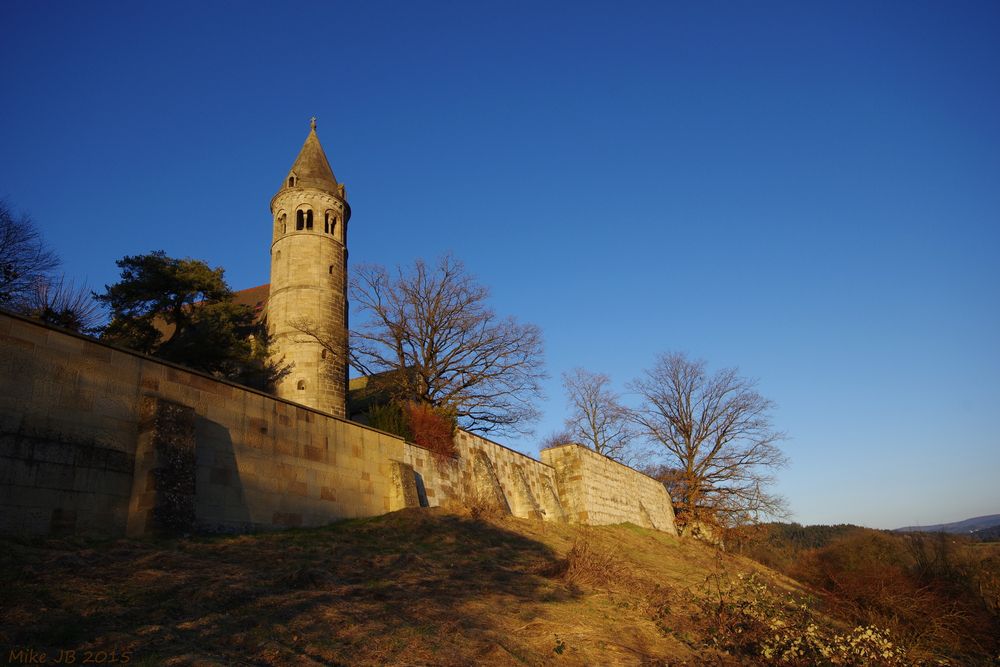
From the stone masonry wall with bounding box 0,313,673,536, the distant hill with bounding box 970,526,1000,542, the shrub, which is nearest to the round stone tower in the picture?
the shrub

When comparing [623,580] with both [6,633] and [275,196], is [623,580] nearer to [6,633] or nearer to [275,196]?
[6,633]

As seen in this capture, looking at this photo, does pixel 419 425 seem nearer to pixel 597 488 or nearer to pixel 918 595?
pixel 597 488

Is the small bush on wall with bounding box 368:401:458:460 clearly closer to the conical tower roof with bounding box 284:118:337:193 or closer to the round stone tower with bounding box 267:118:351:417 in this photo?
the round stone tower with bounding box 267:118:351:417

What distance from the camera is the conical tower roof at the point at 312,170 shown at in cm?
3186

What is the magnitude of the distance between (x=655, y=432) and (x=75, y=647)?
34181mm

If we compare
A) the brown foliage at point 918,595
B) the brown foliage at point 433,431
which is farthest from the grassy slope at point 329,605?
the brown foliage at point 433,431

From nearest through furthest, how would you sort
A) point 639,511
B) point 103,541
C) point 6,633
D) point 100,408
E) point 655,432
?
point 6,633 → point 103,541 → point 100,408 → point 639,511 → point 655,432

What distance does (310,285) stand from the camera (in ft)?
96.3

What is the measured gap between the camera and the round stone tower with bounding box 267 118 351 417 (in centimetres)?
2811

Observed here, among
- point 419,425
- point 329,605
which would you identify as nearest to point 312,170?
point 419,425

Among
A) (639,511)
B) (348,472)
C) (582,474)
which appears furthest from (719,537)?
(348,472)

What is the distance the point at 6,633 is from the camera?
4.92m

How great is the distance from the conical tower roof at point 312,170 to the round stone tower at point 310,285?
48 mm

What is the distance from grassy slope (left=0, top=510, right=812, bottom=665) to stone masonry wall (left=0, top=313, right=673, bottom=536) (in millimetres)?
1129
